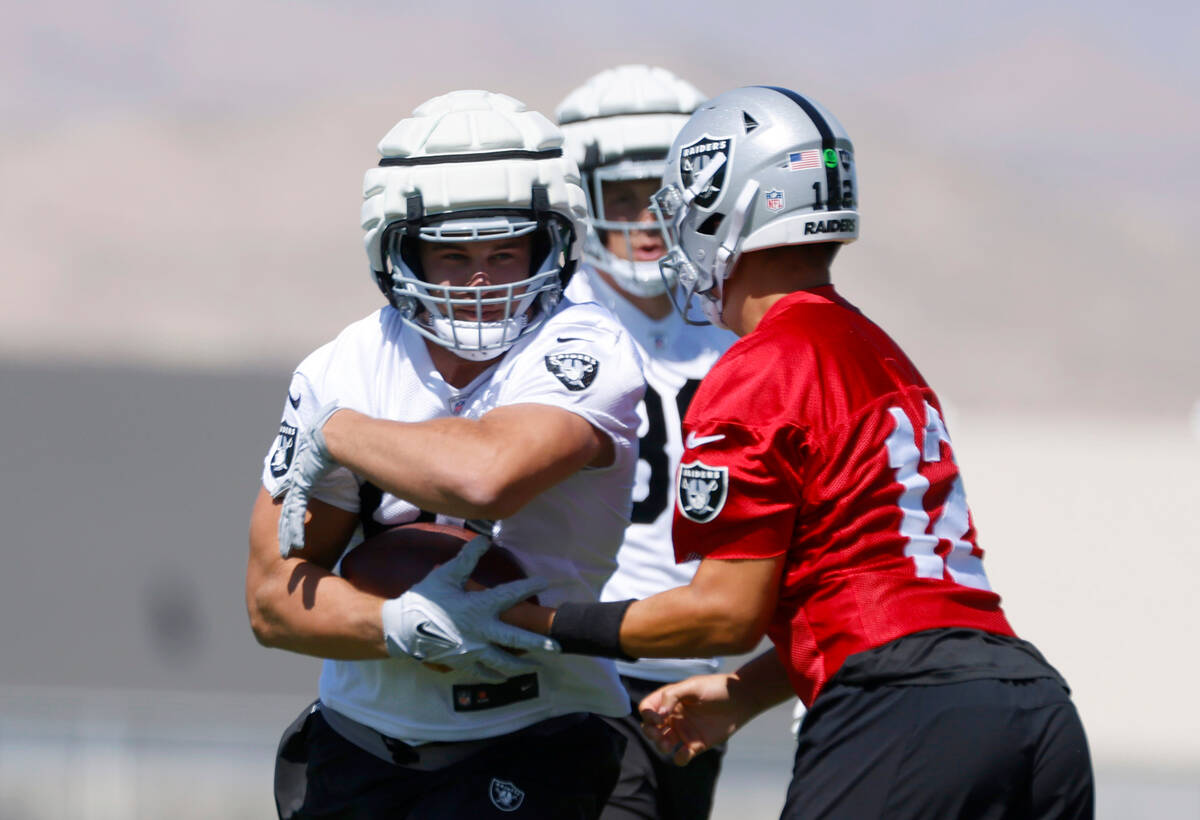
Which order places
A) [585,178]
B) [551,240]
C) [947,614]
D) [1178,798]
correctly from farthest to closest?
[1178,798], [585,178], [551,240], [947,614]

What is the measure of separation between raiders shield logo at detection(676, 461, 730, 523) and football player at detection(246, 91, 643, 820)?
0.88 feet

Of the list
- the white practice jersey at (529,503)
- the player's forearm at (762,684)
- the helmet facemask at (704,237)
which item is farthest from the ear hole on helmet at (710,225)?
the player's forearm at (762,684)

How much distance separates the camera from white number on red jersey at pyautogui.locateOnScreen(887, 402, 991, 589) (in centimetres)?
307

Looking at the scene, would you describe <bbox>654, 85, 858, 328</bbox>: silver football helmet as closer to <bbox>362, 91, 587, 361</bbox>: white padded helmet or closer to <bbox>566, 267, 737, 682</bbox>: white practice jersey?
<bbox>362, 91, 587, 361</bbox>: white padded helmet

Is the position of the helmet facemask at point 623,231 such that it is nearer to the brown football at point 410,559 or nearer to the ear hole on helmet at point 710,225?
the ear hole on helmet at point 710,225

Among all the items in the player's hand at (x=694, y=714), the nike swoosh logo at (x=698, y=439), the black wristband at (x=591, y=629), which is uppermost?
the nike swoosh logo at (x=698, y=439)

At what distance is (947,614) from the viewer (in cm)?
305

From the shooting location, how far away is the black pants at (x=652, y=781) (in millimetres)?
4047

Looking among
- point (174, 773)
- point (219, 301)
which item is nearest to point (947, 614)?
point (174, 773)

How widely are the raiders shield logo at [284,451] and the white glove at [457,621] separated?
0.45 m

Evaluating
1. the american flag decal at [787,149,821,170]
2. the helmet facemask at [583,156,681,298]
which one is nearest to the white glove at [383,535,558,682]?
the american flag decal at [787,149,821,170]

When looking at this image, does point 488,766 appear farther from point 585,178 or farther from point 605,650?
point 585,178

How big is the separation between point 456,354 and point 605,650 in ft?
2.59

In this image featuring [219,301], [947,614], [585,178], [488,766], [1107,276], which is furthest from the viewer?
[1107,276]
